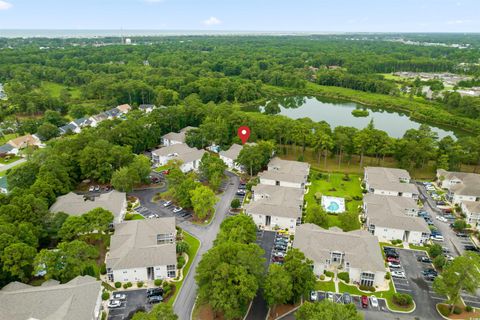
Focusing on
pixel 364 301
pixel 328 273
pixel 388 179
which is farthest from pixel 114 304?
pixel 388 179

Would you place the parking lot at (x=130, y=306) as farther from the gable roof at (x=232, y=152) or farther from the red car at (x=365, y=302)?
the gable roof at (x=232, y=152)

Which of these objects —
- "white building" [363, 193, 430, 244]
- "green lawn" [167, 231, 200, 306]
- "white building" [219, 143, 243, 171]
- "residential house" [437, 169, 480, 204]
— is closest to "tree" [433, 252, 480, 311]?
"white building" [363, 193, 430, 244]

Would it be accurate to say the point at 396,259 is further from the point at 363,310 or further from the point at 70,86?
the point at 70,86

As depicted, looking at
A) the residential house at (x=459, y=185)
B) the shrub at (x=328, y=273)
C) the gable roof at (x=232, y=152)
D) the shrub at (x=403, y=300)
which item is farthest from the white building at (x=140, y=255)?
the residential house at (x=459, y=185)

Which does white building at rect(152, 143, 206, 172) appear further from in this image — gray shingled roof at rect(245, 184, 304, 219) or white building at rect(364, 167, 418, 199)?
white building at rect(364, 167, 418, 199)

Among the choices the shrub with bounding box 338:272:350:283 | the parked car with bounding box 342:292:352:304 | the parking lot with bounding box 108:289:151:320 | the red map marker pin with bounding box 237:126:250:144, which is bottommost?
the parking lot with bounding box 108:289:151:320
